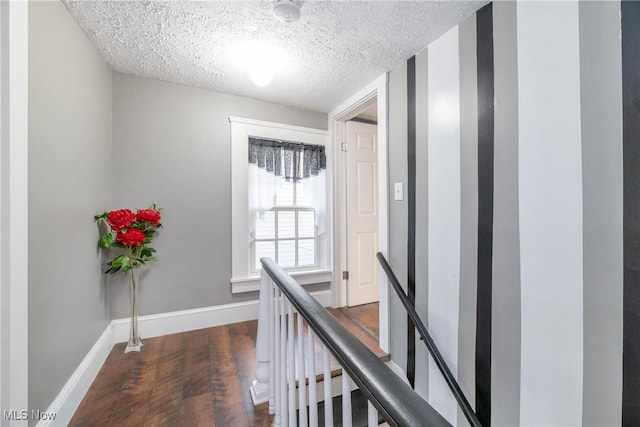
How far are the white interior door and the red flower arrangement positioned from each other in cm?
184

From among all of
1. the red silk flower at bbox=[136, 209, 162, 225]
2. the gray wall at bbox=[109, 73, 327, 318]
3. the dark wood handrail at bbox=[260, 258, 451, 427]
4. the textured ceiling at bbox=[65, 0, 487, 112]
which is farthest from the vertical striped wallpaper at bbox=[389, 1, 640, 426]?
the red silk flower at bbox=[136, 209, 162, 225]

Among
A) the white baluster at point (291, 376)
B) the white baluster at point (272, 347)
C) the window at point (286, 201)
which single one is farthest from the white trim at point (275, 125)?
the white baluster at point (291, 376)

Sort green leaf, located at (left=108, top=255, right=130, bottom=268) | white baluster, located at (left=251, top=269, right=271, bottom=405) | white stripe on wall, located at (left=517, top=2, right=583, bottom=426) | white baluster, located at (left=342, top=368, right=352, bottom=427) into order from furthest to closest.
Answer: green leaf, located at (left=108, top=255, right=130, bottom=268) < white baluster, located at (left=251, top=269, right=271, bottom=405) < white stripe on wall, located at (left=517, top=2, right=583, bottom=426) < white baluster, located at (left=342, top=368, right=352, bottom=427)

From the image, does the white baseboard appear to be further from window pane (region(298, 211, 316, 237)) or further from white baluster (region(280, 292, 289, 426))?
white baluster (region(280, 292, 289, 426))

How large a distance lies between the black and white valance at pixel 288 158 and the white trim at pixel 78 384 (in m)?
1.82

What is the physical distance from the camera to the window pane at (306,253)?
2.75 metres

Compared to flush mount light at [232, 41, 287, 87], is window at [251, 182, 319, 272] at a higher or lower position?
lower

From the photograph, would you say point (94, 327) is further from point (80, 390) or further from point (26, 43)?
point (26, 43)

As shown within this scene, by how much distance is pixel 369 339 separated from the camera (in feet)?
7.06

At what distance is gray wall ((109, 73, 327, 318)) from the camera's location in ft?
6.68

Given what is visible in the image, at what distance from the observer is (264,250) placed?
258 cm

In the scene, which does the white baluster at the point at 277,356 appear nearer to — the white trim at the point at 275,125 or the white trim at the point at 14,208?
the white trim at the point at 14,208

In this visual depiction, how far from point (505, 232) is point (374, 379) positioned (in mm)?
1149

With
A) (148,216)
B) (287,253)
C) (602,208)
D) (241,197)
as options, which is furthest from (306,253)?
(602,208)
